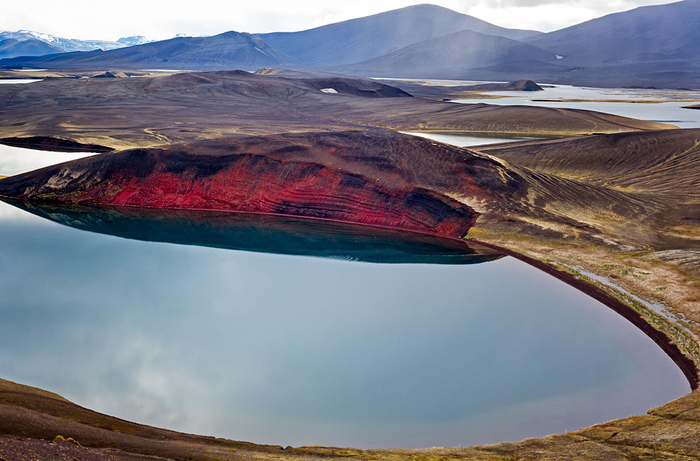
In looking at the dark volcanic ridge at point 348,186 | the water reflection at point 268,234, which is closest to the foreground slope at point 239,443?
the water reflection at point 268,234

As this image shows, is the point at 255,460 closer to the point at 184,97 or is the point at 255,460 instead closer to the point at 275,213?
the point at 275,213

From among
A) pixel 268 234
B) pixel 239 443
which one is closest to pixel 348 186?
pixel 268 234

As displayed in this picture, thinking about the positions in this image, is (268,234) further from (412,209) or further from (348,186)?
(412,209)

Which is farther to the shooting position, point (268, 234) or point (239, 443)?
point (268, 234)

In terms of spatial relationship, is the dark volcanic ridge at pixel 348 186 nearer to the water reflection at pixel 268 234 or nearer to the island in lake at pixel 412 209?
the island in lake at pixel 412 209

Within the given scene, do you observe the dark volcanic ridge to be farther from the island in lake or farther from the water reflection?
the water reflection

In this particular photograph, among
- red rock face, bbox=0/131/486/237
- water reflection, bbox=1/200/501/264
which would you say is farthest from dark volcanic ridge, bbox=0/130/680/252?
water reflection, bbox=1/200/501/264

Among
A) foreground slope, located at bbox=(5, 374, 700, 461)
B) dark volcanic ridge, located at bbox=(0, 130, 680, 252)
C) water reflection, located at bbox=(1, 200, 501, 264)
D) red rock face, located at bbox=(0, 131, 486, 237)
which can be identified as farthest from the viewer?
red rock face, located at bbox=(0, 131, 486, 237)

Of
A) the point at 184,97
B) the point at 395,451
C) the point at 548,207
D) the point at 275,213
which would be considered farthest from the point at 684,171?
the point at 184,97
